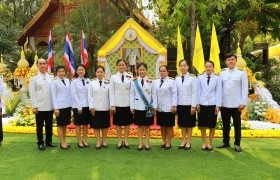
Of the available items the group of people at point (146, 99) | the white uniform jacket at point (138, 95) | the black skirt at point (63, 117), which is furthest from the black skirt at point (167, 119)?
the black skirt at point (63, 117)

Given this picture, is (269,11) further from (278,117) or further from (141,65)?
(141,65)

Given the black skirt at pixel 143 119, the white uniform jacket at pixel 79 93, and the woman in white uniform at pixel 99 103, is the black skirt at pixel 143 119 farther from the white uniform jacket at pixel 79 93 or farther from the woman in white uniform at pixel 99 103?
the white uniform jacket at pixel 79 93

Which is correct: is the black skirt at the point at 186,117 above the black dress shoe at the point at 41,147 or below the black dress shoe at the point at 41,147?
above

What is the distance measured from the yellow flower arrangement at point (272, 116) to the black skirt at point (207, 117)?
3.25m

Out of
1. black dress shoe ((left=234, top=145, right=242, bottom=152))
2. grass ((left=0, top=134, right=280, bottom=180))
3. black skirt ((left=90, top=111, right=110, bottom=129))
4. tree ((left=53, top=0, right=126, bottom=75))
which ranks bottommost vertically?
grass ((left=0, top=134, right=280, bottom=180))

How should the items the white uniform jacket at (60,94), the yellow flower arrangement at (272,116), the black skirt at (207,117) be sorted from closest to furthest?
the black skirt at (207,117) < the white uniform jacket at (60,94) < the yellow flower arrangement at (272,116)

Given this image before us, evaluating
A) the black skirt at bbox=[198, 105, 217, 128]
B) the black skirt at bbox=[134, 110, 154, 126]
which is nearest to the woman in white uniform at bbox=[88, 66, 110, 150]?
the black skirt at bbox=[134, 110, 154, 126]

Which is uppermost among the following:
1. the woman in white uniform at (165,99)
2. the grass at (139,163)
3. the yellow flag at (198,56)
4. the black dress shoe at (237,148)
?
the yellow flag at (198,56)

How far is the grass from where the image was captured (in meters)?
4.21

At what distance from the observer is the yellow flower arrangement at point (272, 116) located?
26.2ft

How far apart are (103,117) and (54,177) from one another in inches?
64.4

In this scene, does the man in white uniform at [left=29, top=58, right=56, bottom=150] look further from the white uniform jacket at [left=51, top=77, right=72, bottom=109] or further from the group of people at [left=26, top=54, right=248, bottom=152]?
the white uniform jacket at [left=51, top=77, right=72, bottom=109]

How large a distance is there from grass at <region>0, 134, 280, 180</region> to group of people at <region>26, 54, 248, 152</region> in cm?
27

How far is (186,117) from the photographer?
547cm
